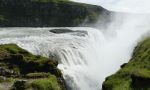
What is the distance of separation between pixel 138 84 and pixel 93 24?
13542 cm

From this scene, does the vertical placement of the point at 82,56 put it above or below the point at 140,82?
below

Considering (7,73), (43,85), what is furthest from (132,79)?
(7,73)

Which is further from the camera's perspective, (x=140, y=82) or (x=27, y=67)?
(x=27, y=67)

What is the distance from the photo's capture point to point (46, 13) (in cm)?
17900

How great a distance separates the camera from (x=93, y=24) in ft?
562

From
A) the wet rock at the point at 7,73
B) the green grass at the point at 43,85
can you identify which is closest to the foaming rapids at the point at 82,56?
the wet rock at the point at 7,73

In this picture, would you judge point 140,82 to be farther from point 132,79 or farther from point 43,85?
point 43,85

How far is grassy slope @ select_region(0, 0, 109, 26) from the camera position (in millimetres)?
173375

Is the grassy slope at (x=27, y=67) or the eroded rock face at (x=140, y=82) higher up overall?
the eroded rock face at (x=140, y=82)

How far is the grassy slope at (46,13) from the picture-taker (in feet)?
569

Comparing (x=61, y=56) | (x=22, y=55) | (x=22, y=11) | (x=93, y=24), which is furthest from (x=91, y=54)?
(x=22, y=11)

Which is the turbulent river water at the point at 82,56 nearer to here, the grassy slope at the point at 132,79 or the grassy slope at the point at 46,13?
the grassy slope at the point at 132,79

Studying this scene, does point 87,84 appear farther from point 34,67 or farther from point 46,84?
point 46,84

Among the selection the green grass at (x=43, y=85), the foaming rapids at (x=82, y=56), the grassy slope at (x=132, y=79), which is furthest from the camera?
the foaming rapids at (x=82, y=56)
